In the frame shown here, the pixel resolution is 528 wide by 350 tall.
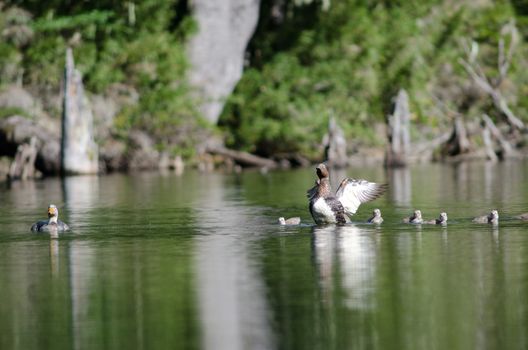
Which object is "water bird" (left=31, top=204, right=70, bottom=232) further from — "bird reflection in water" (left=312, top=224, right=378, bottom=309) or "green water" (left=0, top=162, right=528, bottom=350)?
"bird reflection in water" (left=312, top=224, right=378, bottom=309)

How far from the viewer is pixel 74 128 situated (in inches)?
2437

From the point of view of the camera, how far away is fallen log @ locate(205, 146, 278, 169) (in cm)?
7288

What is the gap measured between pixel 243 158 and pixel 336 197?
45.8 m

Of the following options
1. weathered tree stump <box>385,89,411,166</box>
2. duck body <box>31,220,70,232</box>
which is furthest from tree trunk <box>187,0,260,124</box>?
duck body <box>31,220,70,232</box>

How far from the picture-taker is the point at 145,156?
72.4 metres

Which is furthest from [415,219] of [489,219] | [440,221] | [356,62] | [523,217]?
[356,62]

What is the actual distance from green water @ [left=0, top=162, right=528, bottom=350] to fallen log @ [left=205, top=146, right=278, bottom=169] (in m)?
38.0

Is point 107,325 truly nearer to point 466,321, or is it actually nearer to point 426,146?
point 466,321

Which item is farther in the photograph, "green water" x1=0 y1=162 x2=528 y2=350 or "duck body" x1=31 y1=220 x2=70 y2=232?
"duck body" x1=31 y1=220 x2=70 y2=232

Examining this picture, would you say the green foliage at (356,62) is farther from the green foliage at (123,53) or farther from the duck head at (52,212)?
the duck head at (52,212)

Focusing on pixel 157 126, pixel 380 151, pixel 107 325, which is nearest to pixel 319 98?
pixel 380 151

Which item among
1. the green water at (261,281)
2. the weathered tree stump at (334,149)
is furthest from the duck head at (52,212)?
the weathered tree stump at (334,149)

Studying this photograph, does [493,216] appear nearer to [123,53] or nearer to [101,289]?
[101,289]

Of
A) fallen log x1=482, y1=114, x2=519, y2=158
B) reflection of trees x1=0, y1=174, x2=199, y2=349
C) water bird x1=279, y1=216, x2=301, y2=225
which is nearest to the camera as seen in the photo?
reflection of trees x1=0, y1=174, x2=199, y2=349
